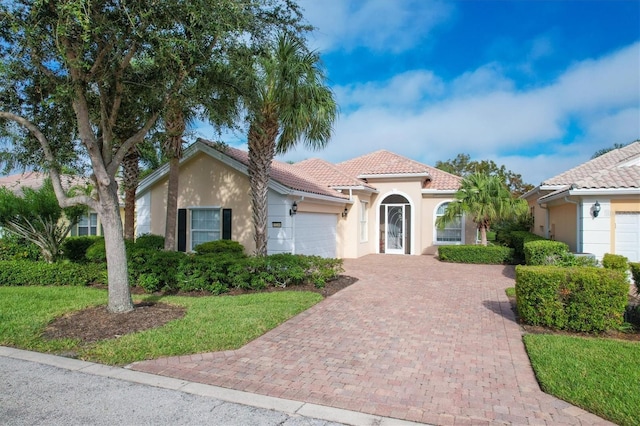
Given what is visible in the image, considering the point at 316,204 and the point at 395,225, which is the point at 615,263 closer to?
the point at 316,204

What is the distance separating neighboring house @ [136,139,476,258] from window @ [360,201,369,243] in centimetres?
5

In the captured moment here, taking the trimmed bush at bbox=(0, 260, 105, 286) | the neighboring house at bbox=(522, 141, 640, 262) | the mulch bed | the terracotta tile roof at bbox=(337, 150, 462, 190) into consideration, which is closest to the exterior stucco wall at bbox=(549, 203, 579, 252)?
the neighboring house at bbox=(522, 141, 640, 262)

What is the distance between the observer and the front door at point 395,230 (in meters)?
20.7

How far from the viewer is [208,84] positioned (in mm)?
8562

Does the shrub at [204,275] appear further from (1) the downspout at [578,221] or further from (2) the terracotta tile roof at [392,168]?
(2) the terracotta tile roof at [392,168]

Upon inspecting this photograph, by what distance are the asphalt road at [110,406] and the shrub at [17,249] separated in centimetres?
998

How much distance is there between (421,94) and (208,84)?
12915mm

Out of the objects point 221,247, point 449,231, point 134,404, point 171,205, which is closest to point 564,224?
point 449,231

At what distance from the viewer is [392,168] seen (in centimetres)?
2050

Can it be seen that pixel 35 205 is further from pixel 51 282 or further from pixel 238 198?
pixel 238 198

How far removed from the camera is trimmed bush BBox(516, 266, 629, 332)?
6527mm

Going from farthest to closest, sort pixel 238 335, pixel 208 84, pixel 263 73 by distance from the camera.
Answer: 1. pixel 263 73
2. pixel 208 84
3. pixel 238 335

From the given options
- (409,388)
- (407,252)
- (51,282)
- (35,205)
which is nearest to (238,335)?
(409,388)

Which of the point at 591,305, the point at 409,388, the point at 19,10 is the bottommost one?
the point at 409,388
